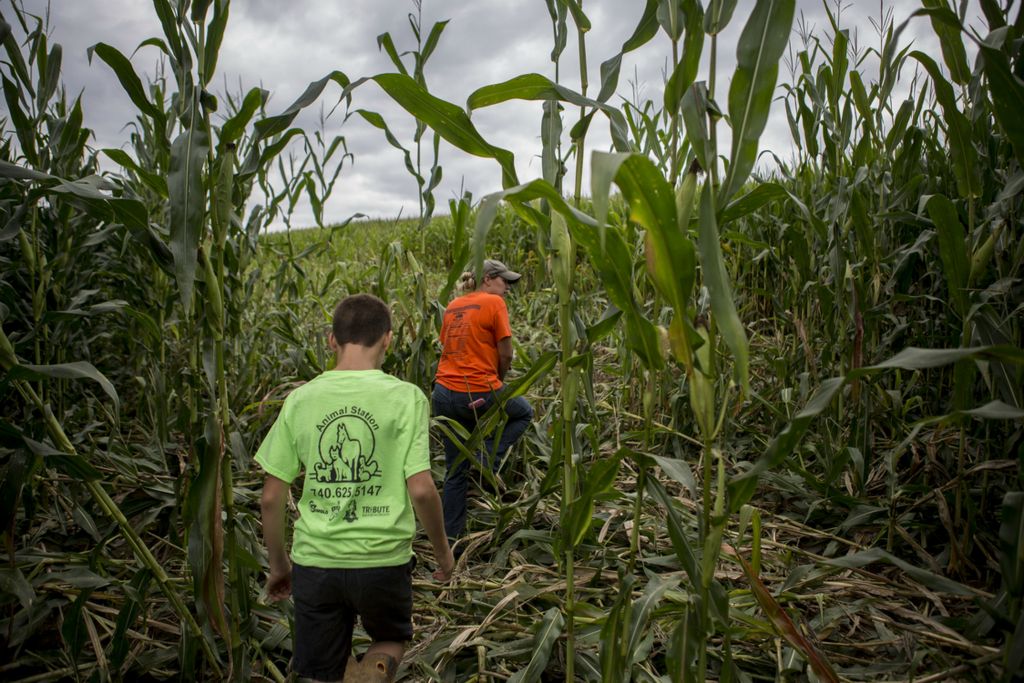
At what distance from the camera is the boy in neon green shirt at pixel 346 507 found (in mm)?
1839

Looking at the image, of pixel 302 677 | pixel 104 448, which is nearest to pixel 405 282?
pixel 104 448

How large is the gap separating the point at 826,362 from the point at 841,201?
0.78 meters

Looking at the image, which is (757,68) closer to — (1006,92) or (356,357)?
(1006,92)

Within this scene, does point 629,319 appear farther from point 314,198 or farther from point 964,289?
point 314,198

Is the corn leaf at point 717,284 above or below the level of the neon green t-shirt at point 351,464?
above

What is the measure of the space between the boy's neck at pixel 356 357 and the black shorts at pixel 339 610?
0.64 metres

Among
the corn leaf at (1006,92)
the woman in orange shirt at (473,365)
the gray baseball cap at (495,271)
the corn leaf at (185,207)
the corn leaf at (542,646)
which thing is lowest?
the corn leaf at (542,646)

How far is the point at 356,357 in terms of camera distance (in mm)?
2012

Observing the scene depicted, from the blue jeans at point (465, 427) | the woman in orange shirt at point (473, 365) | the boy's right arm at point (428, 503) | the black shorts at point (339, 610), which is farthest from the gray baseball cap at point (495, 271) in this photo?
the black shorts at point (339, 610)

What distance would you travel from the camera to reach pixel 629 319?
1344mm

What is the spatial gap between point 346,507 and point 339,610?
0.35 metres

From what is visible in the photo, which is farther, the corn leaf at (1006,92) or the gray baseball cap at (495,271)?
the gray baseball cap at (495,271)

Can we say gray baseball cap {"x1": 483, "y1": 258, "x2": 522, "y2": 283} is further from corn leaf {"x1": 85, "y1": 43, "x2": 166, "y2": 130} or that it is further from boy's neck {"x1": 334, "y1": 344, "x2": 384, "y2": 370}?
corn leaf {"x1": 85, "y1": 43, "x2": 166, "y2": 130}

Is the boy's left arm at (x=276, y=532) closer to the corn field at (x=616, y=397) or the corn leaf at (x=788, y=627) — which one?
the corn field at (x=616, y=397)
